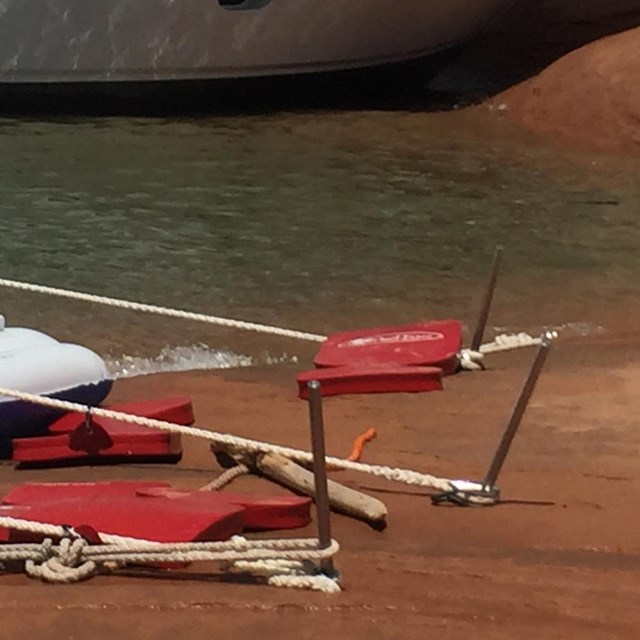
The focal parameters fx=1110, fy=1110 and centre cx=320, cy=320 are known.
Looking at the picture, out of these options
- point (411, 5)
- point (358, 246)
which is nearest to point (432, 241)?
point (358, 246)

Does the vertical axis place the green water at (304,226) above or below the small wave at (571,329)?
above

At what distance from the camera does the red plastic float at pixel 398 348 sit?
10.6ft

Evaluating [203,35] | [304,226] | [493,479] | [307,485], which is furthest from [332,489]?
[203,35]

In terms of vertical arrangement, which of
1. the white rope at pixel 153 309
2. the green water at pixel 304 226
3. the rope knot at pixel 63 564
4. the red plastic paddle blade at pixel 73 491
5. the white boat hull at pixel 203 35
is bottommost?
the green water at pixel 304 226

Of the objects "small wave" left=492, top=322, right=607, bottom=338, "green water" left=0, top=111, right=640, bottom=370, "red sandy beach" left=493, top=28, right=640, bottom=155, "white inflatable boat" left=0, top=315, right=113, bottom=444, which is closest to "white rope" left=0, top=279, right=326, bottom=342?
"white inflatable boat" left=0, top=315, right=113, bottom=444

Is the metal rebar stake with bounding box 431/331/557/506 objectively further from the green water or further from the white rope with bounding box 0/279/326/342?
the green water

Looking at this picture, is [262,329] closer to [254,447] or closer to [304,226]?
[254,447]

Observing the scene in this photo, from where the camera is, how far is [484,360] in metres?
3.41

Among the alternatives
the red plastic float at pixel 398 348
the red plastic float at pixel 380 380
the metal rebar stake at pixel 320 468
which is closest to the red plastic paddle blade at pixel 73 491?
the metal rebar stake at pixel 320 468

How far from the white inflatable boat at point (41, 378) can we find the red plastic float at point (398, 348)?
2.42 feet

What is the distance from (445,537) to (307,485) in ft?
1.17

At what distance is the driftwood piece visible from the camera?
220 centimetres

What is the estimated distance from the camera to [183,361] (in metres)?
4.08

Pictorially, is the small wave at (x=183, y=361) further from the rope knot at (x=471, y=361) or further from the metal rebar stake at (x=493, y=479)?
the metal rebar stake at (x=493, y=479)
